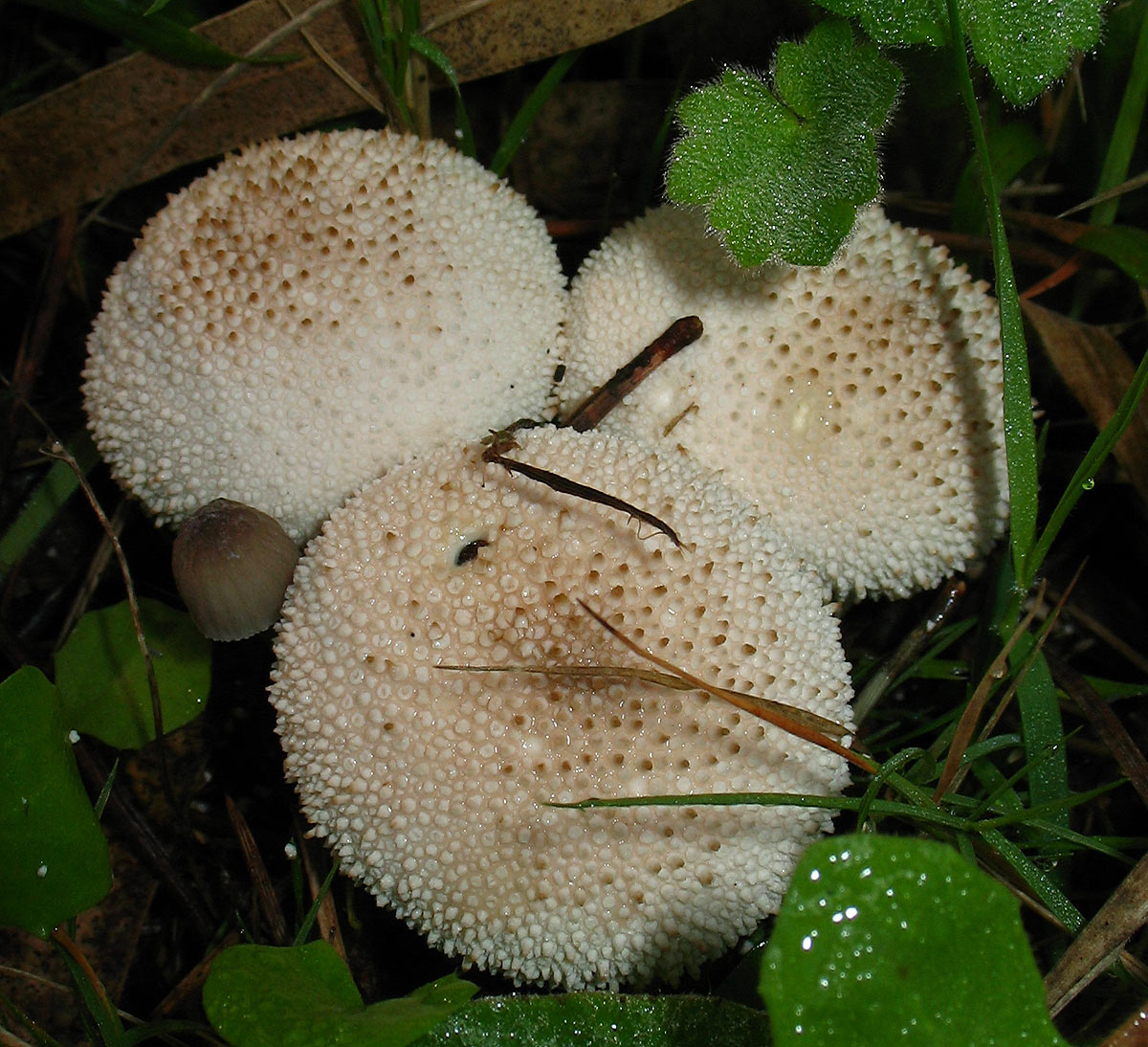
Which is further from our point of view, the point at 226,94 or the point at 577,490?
the point at 226,94

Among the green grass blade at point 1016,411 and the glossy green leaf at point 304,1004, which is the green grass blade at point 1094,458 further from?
the glossy green leaf at point 304,1004

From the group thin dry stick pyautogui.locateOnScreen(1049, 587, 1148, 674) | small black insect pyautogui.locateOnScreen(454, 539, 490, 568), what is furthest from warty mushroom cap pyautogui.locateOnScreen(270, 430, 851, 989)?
thin dry stick pyautogui.locateOnScreen(1049, 587, 1148, 674)

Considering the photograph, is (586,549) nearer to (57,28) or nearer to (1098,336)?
(1098,336)

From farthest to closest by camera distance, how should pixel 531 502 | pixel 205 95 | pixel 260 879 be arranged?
pixel 205 95 → pixel 260 879 → pixel 531 502

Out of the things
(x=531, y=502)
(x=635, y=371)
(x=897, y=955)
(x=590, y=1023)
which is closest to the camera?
(x=897, y=955)

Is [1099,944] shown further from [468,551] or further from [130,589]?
[130,589]

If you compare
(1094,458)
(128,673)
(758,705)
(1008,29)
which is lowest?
(128,673)

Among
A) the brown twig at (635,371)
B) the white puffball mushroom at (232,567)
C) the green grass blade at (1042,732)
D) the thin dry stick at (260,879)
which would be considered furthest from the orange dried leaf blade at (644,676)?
the thin dry stick at (260,879)

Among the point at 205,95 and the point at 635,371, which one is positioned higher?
the point at 205,95

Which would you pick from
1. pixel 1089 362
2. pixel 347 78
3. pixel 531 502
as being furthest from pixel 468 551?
pixel 1089 362
